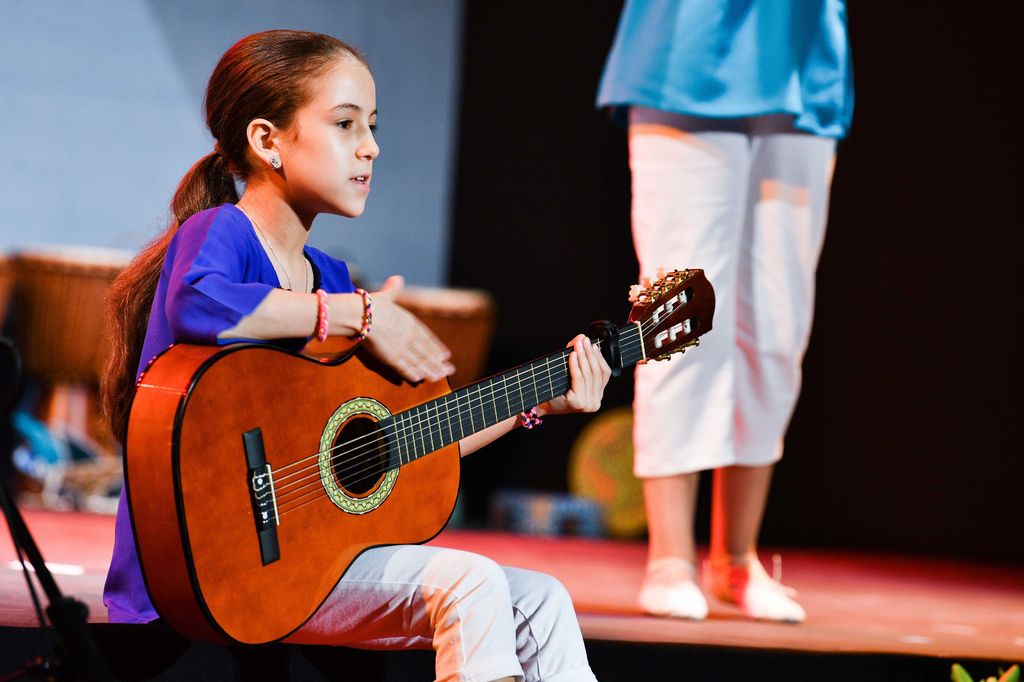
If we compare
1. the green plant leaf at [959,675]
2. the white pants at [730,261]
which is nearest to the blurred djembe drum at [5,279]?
the white pants at [730,261]

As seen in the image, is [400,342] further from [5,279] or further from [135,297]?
[5,279]

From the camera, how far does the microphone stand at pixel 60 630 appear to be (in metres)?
1.27

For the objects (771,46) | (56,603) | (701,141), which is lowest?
(56,603)

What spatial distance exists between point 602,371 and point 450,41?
2.94m

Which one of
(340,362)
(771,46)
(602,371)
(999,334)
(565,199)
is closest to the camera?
(340,362)

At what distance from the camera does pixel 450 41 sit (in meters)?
4.27

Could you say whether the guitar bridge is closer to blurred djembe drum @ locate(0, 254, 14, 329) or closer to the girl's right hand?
the girl's right hand

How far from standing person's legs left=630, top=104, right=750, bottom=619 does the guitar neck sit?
0.43 meters

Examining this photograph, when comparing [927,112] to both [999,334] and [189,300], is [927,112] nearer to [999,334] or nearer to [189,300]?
[999,334]

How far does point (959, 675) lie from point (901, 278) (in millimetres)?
1949

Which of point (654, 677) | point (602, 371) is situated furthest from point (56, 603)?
point (654, 677)

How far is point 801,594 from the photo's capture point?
7.85 ft

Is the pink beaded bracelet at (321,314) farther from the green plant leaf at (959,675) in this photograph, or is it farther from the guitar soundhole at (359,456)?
the green plant leaf at (959,675)

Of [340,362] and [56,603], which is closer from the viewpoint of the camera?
[56,603]
